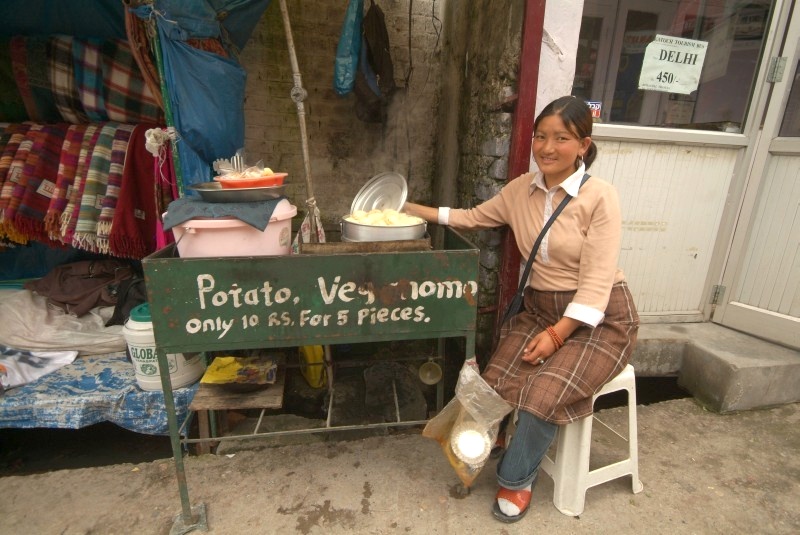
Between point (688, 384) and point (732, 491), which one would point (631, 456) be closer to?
point (732, 491)

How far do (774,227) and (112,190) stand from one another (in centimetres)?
447

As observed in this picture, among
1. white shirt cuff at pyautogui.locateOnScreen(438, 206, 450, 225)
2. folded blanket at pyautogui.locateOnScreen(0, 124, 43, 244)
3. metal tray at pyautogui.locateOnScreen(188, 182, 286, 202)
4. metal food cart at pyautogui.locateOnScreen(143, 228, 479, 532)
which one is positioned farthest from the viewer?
folded blanket at pyautogui.locateOnScreen(0, 124, 43, 244)

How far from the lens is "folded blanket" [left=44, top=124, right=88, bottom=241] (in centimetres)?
285

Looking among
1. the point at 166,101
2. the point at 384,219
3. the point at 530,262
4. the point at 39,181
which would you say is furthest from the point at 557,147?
the point at 39,181

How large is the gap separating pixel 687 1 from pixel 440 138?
6.18 feet

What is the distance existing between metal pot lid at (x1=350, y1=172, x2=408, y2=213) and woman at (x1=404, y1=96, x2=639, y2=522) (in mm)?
684

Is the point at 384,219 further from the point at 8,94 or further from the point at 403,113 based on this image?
the point at 8,94

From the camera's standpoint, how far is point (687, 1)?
103 inches

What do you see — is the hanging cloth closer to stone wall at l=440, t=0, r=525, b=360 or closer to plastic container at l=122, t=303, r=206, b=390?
stone wall at l=440, t=0, r=525, b=360

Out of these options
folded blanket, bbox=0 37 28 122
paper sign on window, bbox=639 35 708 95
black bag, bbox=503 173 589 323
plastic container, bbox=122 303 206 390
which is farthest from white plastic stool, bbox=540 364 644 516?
folded blanket, bbox=0 37 28 122

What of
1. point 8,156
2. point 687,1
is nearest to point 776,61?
point 687,1

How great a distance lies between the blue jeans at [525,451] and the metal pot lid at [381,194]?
4.20ft

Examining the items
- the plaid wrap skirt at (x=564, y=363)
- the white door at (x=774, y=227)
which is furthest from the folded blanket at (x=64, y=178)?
the white door at (x=774, y=227)

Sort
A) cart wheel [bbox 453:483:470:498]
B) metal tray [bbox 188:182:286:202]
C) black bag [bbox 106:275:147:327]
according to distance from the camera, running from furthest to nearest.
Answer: black bag [bbox 106:275:147:327]
cart wheel [bbox 453:483:470:498]
metal tray [bbox 188:182:286:202]
